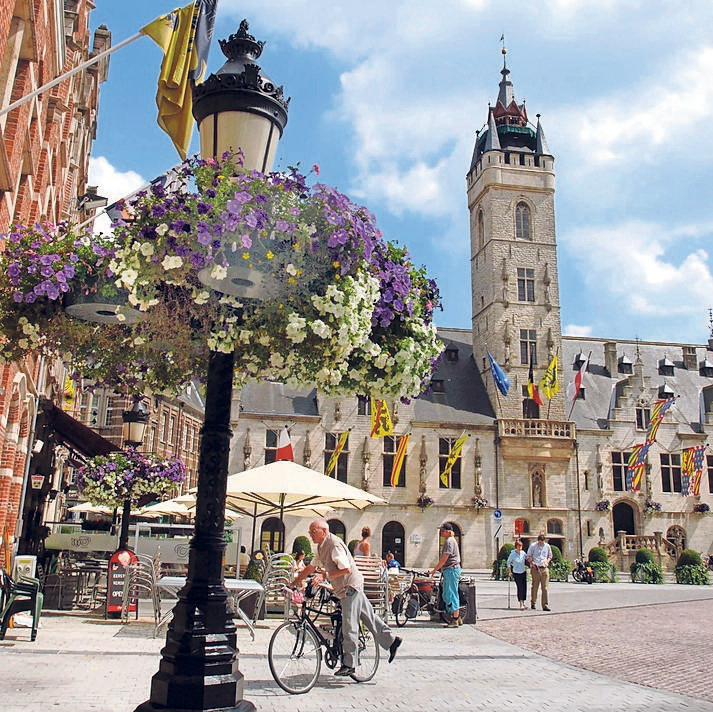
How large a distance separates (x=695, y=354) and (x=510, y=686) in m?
48.9

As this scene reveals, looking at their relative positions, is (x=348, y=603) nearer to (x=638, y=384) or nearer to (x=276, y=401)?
(x=276, y=401)

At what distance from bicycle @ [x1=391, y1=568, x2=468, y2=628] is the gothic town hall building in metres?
22.9

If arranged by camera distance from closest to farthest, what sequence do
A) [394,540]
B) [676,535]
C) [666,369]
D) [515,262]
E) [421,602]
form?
[421,602], [394,540], [676,535], [515,262], [666,369]

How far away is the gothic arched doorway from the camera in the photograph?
43344 millimetres

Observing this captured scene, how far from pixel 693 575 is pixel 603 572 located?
378 cm

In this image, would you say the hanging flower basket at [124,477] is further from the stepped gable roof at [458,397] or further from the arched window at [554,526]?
the arched window at [554,526]

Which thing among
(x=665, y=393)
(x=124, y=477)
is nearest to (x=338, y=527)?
(x=665, y=393)

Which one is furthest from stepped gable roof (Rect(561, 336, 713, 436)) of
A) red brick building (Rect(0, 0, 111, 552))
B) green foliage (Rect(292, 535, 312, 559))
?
red brick building (Rect(0, 0, 111, 552))

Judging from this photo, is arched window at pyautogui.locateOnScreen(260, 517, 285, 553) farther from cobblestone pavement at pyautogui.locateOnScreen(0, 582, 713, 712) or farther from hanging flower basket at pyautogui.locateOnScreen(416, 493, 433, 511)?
cobblestone pavement at pyautogui.locateOnScreen(0, 582, 713, 712)

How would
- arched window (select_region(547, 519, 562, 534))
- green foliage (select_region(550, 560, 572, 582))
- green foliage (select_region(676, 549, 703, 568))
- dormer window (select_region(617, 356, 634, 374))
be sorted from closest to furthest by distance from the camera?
green foliage (select_region(676, 549, 703, 568)), green foliage (select_region(550, 560, 572, 582)), arched window (select_region(547, 519, 562, 534)), dormer window (select_region(617, 356, 634, 374))

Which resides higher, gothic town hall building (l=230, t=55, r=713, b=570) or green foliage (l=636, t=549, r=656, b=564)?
gothic town hall building (l=230, t=55, r=713, b=570)

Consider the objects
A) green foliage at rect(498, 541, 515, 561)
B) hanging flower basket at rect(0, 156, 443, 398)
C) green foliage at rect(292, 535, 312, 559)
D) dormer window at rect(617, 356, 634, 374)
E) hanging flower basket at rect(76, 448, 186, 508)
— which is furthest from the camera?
dormer window at rect(617, 356, 634, 374)

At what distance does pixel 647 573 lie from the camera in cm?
3098

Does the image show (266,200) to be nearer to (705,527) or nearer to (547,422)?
(547,422)
